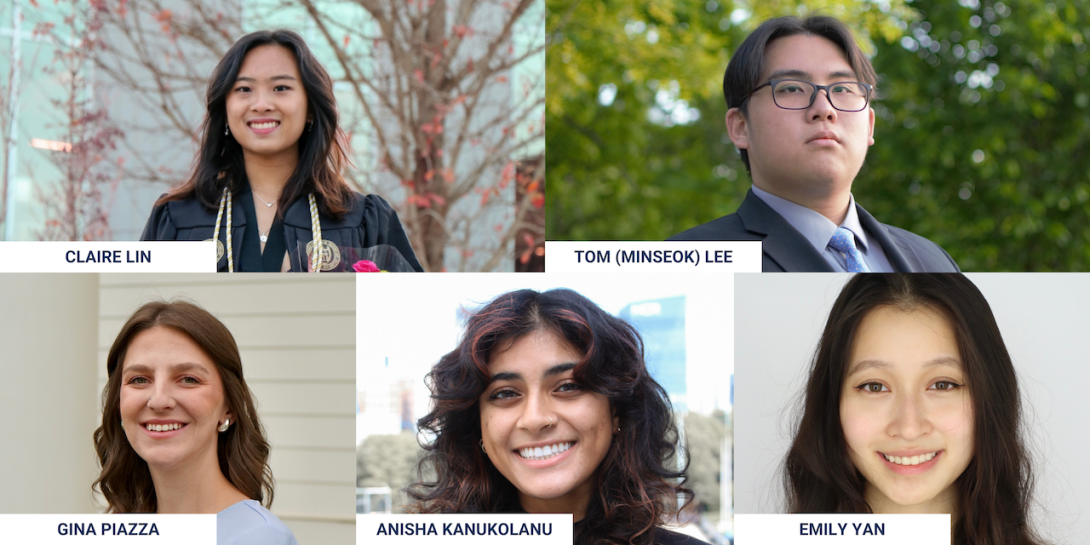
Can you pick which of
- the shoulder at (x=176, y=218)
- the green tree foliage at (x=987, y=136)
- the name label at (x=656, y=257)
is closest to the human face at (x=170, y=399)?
the shoulder at (x=176, y=218)

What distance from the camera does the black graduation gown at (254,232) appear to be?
7.09 feet

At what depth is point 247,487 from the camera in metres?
1.95

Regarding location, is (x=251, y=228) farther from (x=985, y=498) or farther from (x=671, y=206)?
(x=671, y=206)

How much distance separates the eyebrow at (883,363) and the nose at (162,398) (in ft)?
4.60

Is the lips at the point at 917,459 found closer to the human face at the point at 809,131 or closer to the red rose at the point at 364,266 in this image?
the human face at the point at 809,131

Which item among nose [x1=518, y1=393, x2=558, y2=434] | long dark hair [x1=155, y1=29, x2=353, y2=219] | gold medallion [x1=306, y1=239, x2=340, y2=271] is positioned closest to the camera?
nose [x1=518, y1=393, x2=558, y2=434]

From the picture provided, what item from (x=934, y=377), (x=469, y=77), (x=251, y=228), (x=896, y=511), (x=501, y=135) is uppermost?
(x=469, y=77)

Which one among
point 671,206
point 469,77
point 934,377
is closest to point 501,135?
point 469,77

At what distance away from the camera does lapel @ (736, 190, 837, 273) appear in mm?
1906

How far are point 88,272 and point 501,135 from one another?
2.56m

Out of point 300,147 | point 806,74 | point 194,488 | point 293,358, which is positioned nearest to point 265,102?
point 300,147

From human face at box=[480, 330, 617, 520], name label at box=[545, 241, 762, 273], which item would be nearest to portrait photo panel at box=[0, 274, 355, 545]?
human face at box=[480, 330, 617, 520]

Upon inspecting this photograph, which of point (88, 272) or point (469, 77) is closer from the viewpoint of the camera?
point (88, 272)

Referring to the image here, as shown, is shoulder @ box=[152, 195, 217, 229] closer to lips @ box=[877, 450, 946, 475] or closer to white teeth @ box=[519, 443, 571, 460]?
white teeth @ box=[519, 443, 571, 460]
